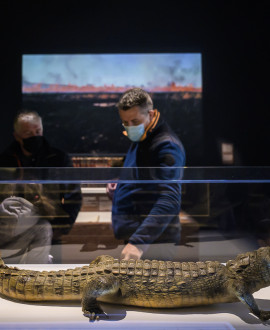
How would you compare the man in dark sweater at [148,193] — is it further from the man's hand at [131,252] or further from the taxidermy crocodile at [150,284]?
the taxidermy crocodile at [150,284]

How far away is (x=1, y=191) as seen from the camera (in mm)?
1650

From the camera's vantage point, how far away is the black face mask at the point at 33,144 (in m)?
2.14

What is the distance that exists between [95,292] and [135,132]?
3.44ft

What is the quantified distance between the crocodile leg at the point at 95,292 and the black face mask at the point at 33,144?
1.22 metres

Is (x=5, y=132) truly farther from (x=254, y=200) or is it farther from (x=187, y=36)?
(x=254, y=200)

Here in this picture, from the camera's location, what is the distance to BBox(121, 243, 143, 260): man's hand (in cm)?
171

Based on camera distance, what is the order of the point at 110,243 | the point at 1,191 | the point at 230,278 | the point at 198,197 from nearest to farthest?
the point at 230,278 → the point at 1,191 → the point at 198,197 → the point at 110,243

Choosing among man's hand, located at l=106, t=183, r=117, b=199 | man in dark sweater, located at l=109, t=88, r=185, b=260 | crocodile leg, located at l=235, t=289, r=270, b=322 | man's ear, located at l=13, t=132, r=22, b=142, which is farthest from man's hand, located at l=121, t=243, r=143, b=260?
man's ear, located at l=13, t=132, r=22, b=142

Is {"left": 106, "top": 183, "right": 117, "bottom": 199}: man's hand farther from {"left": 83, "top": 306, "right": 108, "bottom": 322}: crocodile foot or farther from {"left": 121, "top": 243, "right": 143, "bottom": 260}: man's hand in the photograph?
{"left": 83, "top": 306, "right": 108, "bottom": 322}: crocodile foot

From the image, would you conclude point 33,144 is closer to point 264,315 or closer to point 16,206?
point 16,206

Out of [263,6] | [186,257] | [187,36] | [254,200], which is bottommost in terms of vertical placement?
[186,257]

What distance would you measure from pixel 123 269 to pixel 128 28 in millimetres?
1779

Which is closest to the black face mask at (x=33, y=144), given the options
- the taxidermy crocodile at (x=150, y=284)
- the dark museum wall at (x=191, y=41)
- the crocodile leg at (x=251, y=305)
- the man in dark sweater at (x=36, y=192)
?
the man in dark sweater at (x=36, y=192)

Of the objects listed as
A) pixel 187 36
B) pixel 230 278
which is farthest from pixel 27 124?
pixel 230 278
